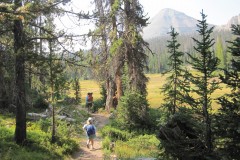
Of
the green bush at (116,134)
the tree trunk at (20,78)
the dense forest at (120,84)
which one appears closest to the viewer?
the dense forest at (120,84)

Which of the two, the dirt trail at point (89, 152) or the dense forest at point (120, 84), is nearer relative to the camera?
the dense forest at point (120, 84)

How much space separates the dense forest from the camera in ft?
29.0

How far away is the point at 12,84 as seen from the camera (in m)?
12.6

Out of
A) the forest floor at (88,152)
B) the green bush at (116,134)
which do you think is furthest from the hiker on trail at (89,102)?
the green bush at (116,134)

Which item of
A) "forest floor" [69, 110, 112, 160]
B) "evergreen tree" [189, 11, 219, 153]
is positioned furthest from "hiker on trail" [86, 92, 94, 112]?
"evergreen tree" [189, 11, 219, 153]

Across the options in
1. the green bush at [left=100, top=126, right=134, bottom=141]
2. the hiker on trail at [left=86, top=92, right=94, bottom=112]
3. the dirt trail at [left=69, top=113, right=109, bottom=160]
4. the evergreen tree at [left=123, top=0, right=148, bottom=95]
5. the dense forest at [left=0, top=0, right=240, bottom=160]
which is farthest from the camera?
the hiker on trail at [left=86, top=92, right=94, bottom=112]

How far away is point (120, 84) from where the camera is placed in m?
25.1

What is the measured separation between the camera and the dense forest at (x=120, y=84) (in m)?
8.84

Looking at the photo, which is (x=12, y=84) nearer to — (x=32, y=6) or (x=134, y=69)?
(x=32, y=6)

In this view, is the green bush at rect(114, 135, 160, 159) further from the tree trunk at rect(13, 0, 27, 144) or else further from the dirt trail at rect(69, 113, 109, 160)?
the tree trunk at rect(13, 0, 27, 144)

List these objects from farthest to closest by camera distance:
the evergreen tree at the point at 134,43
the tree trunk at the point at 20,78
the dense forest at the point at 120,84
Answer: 1. the evergreen tree at the point at 134,43
2. the tree trunk at the point at 20,78
3. the dense forest at the point at 120,84

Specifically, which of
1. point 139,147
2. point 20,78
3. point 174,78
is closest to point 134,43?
point 174,78

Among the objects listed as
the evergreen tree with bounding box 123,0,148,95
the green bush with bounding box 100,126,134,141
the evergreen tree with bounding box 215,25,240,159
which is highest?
the evergreen tree with bounding box 123,0,148,95

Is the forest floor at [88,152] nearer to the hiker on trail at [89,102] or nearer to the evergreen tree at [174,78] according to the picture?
the evergreen tree at [174,78]
